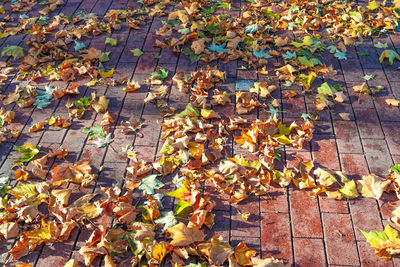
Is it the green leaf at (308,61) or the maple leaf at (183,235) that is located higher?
the maple leaf at (183,235)

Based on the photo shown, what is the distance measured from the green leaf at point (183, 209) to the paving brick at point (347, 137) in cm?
129

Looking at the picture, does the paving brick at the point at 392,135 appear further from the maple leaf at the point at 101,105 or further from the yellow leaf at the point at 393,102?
the maple leaf at the point at 101,105

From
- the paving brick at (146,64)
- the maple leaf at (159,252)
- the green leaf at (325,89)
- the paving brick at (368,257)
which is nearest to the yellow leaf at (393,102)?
the green leaf at (325,89)

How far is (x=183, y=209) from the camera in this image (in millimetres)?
2660

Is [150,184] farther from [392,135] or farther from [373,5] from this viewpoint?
[373,5]

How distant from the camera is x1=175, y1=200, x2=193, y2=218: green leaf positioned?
8.69ft

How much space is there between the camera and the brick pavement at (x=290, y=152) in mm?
2492

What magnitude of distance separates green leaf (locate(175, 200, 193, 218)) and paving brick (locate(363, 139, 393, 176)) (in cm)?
138

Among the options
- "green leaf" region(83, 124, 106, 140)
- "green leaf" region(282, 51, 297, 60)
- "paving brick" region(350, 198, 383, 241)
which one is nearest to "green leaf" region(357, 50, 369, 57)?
"green leaf" region(282, 51, 297, 60)

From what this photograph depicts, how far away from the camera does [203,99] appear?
3602 millimetres

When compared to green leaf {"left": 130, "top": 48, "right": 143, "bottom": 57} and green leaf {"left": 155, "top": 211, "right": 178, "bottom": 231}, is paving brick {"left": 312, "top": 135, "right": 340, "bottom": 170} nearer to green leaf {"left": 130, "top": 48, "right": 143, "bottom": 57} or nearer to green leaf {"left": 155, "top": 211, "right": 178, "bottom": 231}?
green leaf {"left": 155, "top": 211, "right": 178, "bottom": 231}

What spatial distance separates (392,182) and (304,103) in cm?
109

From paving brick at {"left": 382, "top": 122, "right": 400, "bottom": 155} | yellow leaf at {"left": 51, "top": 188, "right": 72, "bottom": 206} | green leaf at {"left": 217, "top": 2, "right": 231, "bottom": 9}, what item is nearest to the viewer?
yellow leaf at {"left": 51, "top": 188, "right": 72, "bottom": 206}

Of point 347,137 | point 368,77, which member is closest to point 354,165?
point 347,137
